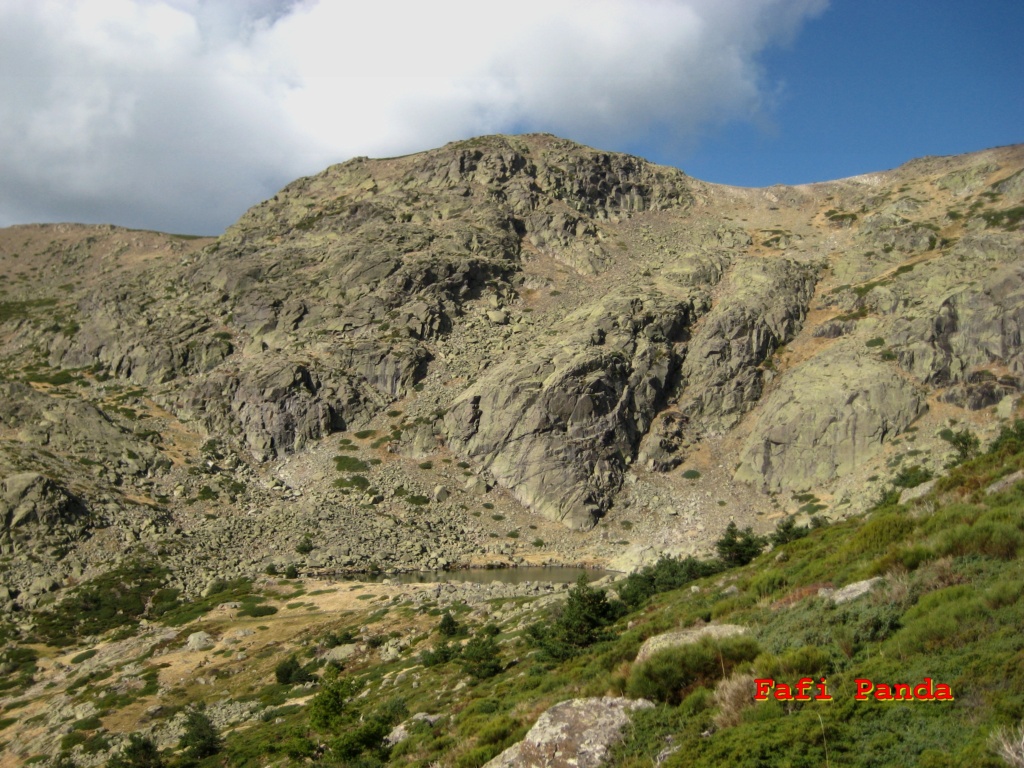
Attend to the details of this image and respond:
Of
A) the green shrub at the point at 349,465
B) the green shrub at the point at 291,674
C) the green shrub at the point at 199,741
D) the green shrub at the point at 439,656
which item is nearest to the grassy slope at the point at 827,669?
the green shrub at the point at 199,741

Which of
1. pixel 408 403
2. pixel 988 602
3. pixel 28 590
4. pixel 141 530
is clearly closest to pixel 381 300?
pixel 408 403

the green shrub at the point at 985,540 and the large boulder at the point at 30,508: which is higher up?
the green shrub at the point at 985,540

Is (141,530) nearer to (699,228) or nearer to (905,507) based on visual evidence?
(905,507)

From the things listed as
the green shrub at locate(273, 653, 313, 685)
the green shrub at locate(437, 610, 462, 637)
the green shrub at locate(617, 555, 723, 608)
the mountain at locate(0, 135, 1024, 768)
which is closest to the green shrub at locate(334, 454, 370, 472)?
the mountain at locate(0, 135, 1024, 768)

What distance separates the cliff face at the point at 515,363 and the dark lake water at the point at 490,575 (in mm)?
2531

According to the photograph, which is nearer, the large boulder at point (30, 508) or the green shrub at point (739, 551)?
the green shrub at point (739, 551)

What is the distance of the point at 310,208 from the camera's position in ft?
377

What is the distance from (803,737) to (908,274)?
82.8 meters

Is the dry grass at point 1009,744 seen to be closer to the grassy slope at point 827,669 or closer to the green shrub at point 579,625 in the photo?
the grassy slope at point 827,669

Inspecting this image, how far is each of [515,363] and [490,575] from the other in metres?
30.1

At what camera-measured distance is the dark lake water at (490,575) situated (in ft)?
171

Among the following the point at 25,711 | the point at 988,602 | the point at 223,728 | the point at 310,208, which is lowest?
the point at 25,711

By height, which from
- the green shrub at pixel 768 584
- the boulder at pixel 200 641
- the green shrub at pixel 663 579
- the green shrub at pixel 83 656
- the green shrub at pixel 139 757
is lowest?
the green shrub at pixel 83 656

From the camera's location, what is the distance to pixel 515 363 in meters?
77.0
